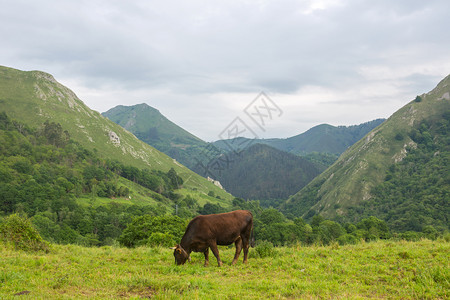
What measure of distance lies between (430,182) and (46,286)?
586ft

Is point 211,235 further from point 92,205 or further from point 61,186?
point 61,186

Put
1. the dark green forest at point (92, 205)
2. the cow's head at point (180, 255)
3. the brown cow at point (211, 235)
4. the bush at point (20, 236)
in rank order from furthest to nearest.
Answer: the dark green forest at point (92, 205)
the bush at point (20, 236)
the brown cow at point (211, 235)
the cow's head at point (180, 255)

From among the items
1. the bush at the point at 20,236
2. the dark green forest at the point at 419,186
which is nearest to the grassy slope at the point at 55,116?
the dark green forest at the point at 419,186

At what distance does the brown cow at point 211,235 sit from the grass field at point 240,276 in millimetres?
717

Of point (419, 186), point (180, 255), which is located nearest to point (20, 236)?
point (180, 255)

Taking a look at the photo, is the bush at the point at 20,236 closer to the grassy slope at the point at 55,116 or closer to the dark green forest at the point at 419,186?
the dark green forest at the point at 419,186

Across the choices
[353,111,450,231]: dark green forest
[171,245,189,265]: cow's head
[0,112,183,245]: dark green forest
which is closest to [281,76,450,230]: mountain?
[353,111,450,231]: dark green forest

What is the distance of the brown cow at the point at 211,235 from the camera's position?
12562 millimetres

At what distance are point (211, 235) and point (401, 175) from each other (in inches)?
7279

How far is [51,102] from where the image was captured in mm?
195875

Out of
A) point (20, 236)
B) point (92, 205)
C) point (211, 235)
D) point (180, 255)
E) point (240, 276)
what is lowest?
point (92, 205)

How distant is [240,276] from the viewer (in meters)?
10.8

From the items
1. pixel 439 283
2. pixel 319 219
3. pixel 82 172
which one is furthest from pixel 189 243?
pixel 82 172

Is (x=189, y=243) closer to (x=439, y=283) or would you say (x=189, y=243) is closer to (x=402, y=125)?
(x=439, y=283)
